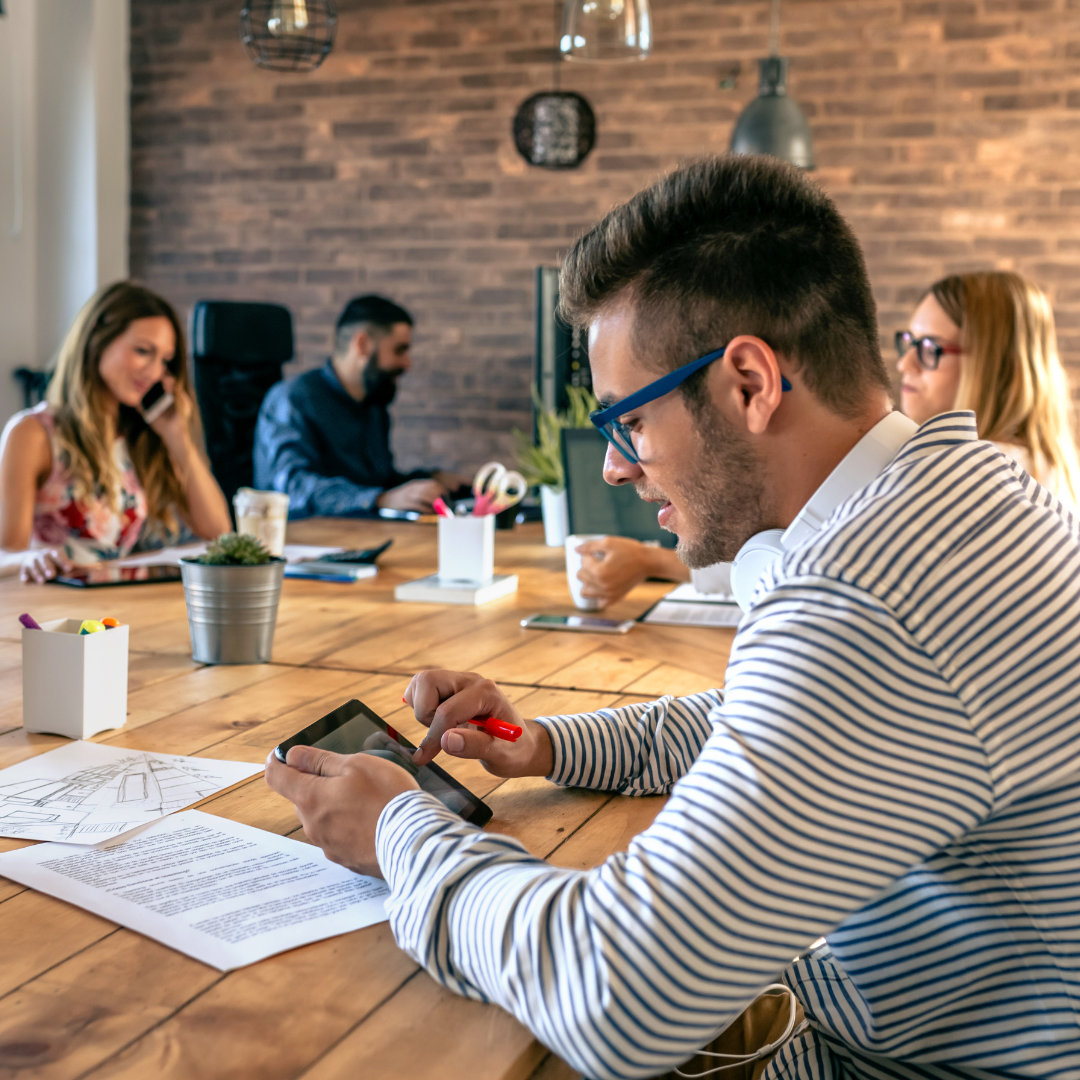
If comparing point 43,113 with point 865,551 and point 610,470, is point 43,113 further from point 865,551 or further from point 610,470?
point 865,551


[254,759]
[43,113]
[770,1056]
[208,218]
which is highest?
Answer: [43,113]

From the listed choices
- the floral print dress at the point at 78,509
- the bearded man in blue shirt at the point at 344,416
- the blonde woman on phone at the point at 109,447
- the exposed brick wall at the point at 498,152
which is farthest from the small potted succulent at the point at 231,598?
the exposed brick wall at the point at 498,152

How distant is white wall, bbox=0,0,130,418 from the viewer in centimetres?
491

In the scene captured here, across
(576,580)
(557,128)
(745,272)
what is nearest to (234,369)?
(557,128)

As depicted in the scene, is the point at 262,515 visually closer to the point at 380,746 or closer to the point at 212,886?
the point at 380,746

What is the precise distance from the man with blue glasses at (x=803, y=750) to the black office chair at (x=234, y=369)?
360cm

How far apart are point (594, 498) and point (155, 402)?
46.0 inches

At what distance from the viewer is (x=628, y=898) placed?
67 cm

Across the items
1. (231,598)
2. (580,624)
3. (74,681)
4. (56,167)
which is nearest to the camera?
(74,681)

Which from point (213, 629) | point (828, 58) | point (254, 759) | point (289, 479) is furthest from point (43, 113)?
point (254, 759)

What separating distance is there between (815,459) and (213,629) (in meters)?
0.94

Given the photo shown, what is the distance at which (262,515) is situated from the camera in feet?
7.39

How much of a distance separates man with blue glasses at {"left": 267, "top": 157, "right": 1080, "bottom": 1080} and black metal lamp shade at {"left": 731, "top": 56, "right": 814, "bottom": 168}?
3255 millimetres

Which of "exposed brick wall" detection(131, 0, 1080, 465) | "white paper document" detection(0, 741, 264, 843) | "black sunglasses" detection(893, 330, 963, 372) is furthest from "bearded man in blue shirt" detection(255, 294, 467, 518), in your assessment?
"white paper document" detection(0, 741, 264, 843)
